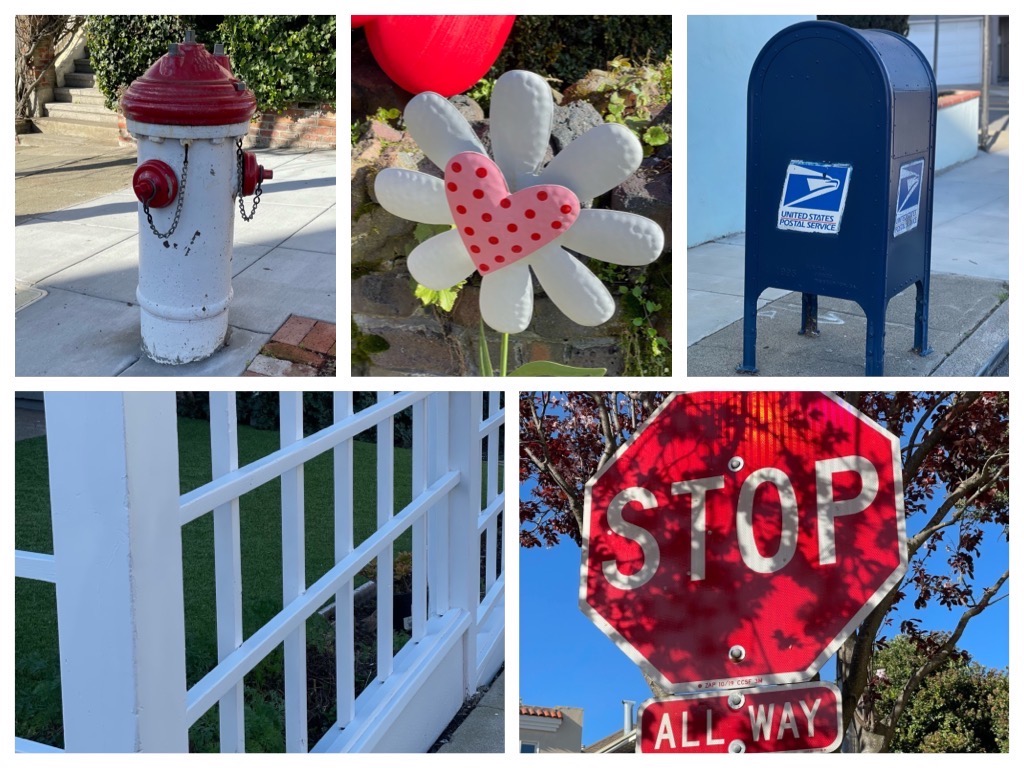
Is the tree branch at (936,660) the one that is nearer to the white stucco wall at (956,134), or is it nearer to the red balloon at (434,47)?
the red balloon at (434,47)

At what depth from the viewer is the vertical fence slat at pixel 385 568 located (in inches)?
147

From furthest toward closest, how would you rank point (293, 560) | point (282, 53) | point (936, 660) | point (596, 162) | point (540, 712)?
1. point (282, 53)
2. point (936, 660)
3. point (540, 712)
4. point (293, 560)
5. point (596, 162)

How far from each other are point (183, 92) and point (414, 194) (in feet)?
2.79

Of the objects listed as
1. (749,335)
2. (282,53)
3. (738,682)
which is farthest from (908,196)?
(282,53)

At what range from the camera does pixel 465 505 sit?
4219 millimetres

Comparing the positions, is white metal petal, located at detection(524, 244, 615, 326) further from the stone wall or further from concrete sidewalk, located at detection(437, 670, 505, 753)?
the stone wall

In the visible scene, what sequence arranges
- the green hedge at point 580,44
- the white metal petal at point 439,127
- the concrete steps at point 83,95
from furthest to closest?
the concrete steps at point 83,95, the green hedge at point 580,44, the white metal petal at point 439,127

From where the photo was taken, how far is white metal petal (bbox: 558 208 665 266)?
2600 millimetres

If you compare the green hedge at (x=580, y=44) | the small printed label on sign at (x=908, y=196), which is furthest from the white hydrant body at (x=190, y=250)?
the small printed label on sign at (x=908, y=196)

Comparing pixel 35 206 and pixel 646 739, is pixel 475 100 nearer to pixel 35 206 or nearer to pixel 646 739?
pixel 646 739

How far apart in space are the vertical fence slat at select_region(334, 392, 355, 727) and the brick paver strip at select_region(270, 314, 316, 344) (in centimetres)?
43

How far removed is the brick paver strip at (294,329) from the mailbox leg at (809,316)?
2.24 metres

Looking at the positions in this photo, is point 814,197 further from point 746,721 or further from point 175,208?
point 175,208

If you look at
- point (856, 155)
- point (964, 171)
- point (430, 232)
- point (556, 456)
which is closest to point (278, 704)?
point (556, 456)
